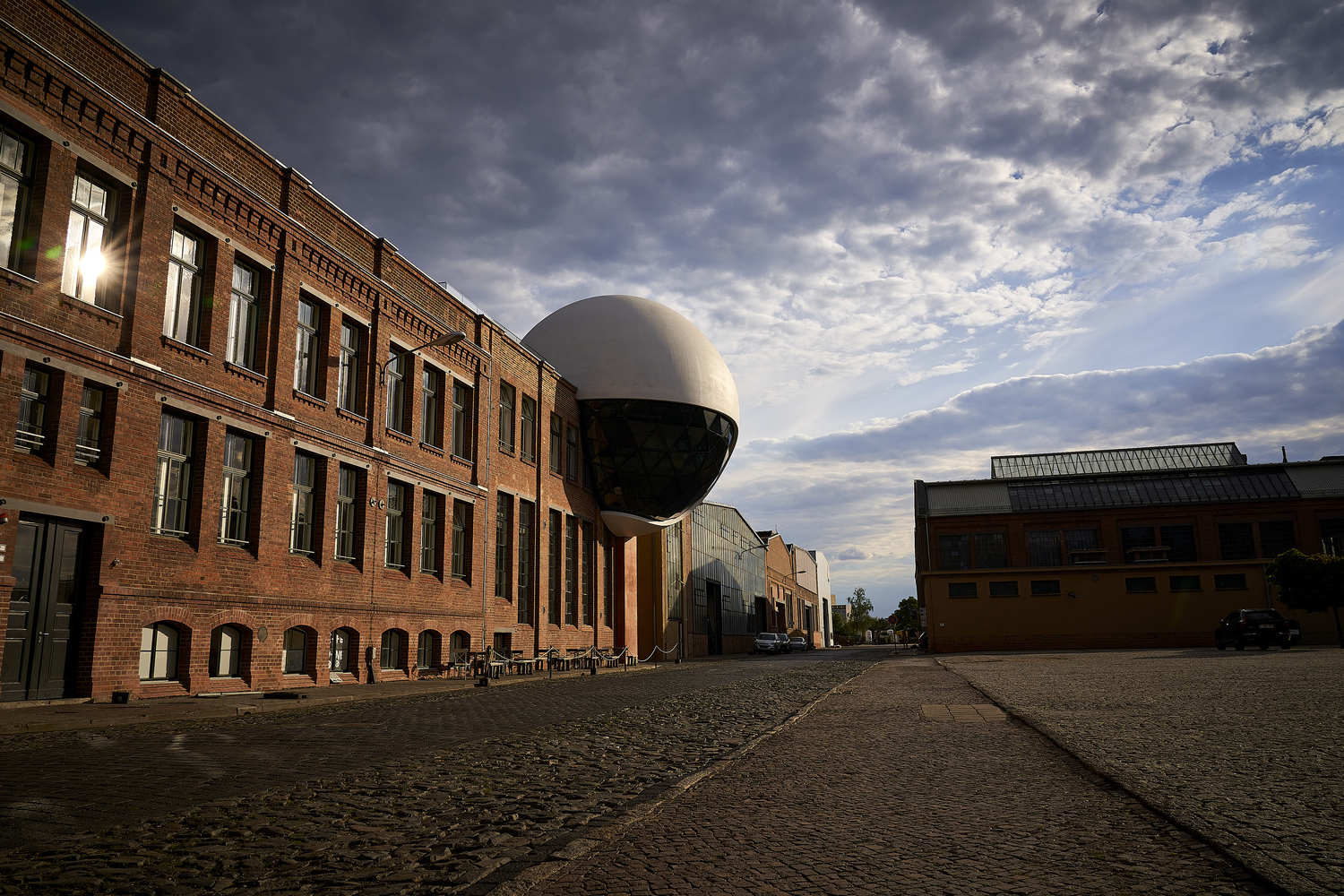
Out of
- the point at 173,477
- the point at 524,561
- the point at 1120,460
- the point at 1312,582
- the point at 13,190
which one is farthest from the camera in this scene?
the point at 1120,460

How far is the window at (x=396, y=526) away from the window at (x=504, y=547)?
531 centimetres

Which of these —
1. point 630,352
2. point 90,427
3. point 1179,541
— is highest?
point 630,352

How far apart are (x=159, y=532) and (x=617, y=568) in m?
25.3

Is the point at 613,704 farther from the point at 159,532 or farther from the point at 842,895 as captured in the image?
the point at 842,895

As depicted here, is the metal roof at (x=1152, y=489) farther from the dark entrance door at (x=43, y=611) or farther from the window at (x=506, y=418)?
the dark entrance door at (x=43, y=611)

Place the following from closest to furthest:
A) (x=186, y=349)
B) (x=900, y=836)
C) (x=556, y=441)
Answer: (x=900, y=836)
(x=186, y=349)
(x=556, y=441)

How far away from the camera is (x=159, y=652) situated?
50.0 feet

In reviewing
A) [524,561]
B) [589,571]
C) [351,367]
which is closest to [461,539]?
[524,561]

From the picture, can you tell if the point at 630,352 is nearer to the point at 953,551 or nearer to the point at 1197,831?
the point at 953,551

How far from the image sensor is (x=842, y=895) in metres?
3.55

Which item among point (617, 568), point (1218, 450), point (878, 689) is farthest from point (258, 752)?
point (1218, 450)

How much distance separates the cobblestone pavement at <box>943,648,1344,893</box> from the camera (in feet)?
13.4

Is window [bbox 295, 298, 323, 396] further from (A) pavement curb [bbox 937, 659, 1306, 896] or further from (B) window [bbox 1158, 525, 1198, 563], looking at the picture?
(B) window [bbox 1158, 525, 1198, 563]

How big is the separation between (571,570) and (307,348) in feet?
54.0
